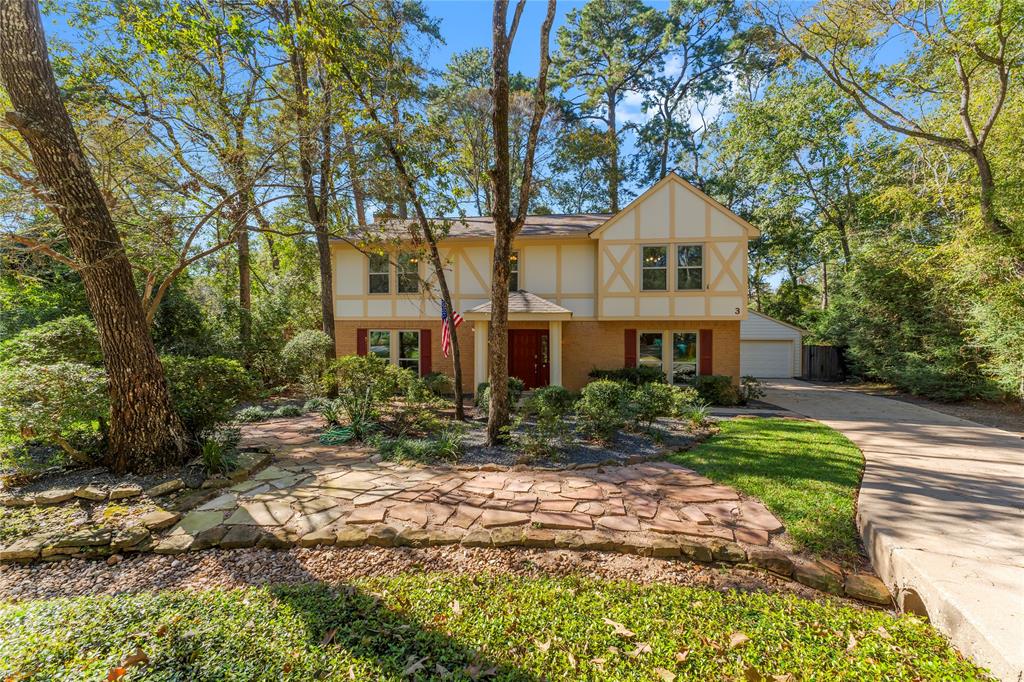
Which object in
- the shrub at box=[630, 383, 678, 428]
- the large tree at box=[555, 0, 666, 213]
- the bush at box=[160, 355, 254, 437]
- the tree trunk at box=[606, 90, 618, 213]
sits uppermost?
the large tree at box=[555, 0, 666, 213]

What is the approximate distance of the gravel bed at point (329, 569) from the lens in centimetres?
313

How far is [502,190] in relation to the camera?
6273 mm

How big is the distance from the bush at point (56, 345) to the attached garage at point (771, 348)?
22.6 m

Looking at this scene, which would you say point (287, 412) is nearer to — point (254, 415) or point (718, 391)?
point (254, 415)

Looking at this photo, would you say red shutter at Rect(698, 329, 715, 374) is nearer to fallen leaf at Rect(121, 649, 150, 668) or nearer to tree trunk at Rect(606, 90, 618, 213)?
tree trunk at Rect(606, 90, 618, 213)

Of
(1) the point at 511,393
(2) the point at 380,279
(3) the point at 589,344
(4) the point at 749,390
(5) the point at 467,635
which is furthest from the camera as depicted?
(2) the point at 380,279

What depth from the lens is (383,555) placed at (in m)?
3.53

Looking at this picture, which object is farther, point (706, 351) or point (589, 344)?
point (589, 344)

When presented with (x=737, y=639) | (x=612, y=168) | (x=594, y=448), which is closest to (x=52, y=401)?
(x=594, y=448)

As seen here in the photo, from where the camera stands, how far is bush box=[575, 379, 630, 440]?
22.4 feet

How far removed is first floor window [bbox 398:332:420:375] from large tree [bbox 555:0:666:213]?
12970 mm

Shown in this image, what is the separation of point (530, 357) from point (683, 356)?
16.0 ft

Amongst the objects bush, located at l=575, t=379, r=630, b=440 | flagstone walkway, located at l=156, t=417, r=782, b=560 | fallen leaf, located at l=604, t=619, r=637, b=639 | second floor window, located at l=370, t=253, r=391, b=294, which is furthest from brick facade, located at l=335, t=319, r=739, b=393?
fallen leaf, located at l=604, t=619, r=637, b=639

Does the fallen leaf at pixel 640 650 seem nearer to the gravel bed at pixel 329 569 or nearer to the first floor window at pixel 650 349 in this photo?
the gravel bed at pixel 329 569
